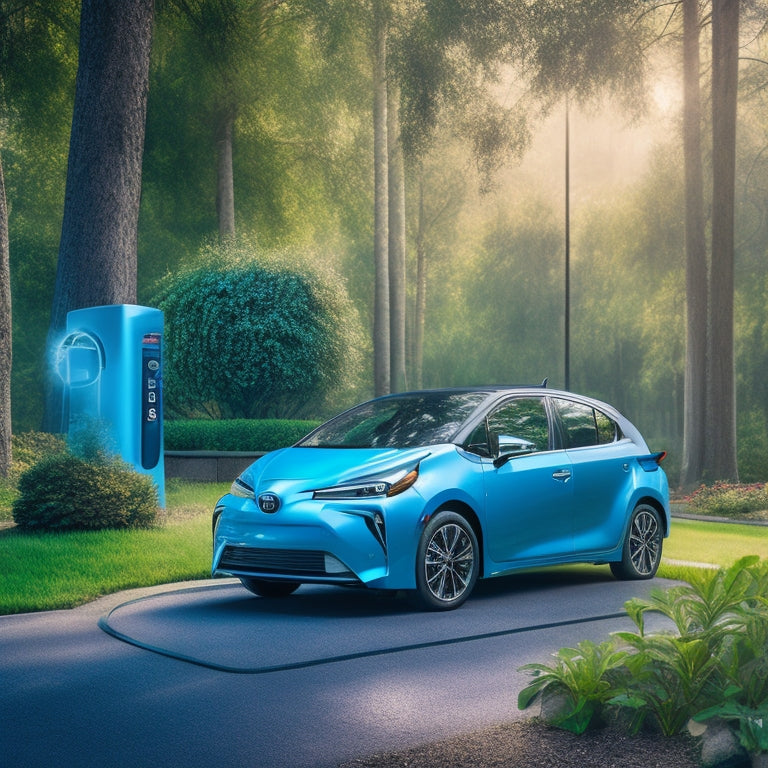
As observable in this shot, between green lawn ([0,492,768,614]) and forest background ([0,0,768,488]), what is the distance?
686 cm

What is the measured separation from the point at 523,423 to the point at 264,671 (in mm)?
3964

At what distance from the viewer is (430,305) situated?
6831 cm

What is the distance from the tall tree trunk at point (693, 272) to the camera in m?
26.7

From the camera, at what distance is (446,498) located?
29.6 feet

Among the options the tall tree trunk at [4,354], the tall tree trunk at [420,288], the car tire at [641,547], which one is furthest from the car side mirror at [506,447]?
the tall tree trunk at [420,288]

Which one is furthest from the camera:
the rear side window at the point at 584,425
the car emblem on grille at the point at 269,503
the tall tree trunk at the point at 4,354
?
the tall tree trunk at the point at 4,354

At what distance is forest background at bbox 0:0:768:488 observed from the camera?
27.8m

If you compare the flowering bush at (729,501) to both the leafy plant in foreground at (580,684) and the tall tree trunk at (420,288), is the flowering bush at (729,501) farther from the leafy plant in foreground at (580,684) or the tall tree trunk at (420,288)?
the tall tree trunk at (420,288)

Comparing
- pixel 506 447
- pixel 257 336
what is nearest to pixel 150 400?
pixel 506 447

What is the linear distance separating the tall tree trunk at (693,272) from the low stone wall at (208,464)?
33.7 feet

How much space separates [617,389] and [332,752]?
187 feet

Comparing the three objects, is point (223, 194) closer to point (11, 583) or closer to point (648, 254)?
point (648, 254)

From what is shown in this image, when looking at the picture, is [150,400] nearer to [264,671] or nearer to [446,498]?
[446,498]

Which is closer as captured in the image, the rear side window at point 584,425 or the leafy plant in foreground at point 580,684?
the leafy plant in foreground at point 580,684
